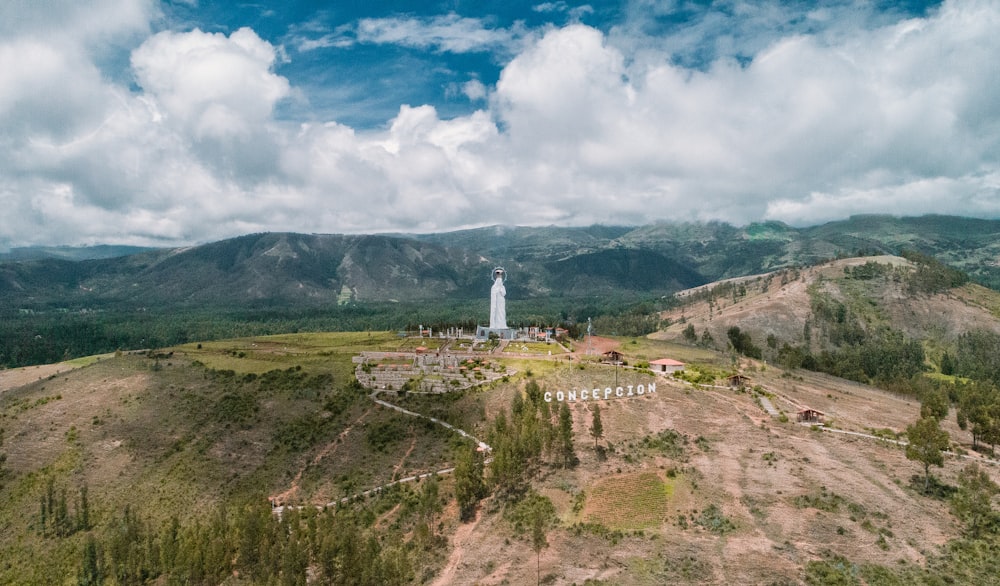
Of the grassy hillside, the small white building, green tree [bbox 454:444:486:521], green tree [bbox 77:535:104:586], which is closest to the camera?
the grassy hillside

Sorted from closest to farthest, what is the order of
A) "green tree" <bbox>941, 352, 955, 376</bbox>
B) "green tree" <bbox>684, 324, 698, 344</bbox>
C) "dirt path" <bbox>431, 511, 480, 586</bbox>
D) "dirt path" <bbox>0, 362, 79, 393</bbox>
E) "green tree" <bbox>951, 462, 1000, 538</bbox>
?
"dirt path" <bbox>431, 511, 480, 586</bbox>
"green tree" <bbox>951, 462, 1000, 538</bbox>
"dirt path" <bbox>0, 362, 79, 393</bbox>
"green tree" <bbox>941, 352, 955, 376</bbox>
"green tree" <bbox>684, 324, 698, 344</bbox>

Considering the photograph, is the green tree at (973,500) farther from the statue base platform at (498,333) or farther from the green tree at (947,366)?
the green tree at (947,366)

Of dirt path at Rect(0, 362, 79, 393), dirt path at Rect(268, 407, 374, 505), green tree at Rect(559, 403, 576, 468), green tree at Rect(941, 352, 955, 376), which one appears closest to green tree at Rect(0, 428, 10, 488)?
dirt path at Rect(0, 362, 79, 393)

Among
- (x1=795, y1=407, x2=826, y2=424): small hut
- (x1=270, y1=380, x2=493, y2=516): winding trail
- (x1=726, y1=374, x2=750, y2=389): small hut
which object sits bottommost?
(x1=270, y1=380, x2=493, y2=516): winding trail

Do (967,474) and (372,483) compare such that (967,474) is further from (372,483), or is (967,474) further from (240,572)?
(240,572)

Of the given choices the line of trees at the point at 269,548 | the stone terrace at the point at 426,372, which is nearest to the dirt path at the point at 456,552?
the line of trees at the point at 269,548

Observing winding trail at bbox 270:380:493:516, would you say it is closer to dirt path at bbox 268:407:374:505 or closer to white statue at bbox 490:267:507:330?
dirt path at bbox 268:407:374:505

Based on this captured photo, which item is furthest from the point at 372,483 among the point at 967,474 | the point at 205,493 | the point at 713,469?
the point at 967,474
